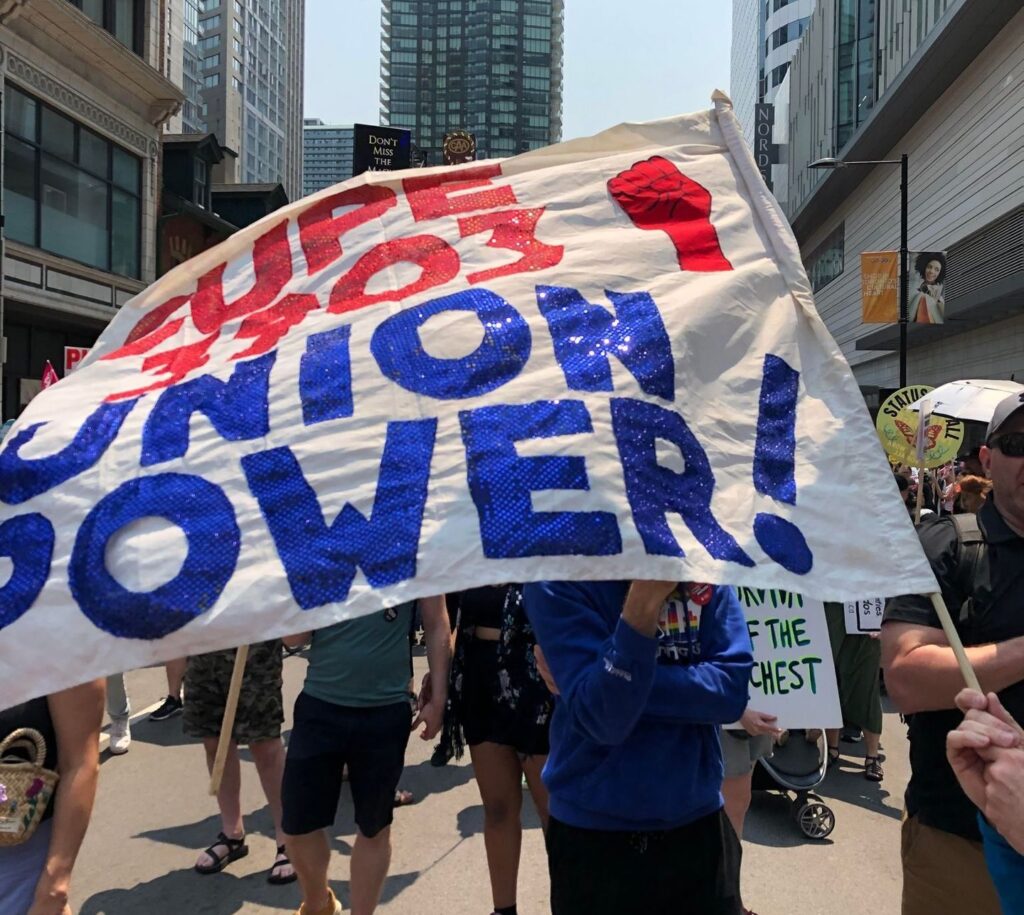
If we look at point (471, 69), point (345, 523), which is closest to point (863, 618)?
point (345, 523)

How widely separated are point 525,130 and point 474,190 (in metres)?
125

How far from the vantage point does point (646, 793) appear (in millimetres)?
1998

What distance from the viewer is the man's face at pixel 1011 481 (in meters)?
2.11

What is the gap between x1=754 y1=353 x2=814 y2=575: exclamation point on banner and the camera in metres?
1.74

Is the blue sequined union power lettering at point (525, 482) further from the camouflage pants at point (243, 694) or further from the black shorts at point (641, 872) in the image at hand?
the camouflage pants at point (243, 694)

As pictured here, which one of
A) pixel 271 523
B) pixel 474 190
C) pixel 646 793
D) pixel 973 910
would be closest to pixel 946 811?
pixel 973 910

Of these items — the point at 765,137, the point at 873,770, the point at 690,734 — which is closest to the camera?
the point at 690,734

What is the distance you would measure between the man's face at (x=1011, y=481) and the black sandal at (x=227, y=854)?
11.9 feet

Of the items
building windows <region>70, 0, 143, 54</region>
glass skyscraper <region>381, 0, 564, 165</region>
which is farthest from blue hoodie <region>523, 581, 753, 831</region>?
glass skyscraper <region>381, 0, 564, 165</region>

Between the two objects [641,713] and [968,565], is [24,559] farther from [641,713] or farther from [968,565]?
[968,565]

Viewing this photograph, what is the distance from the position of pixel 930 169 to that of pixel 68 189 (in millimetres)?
24530

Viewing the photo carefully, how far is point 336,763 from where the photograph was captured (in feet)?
10.7

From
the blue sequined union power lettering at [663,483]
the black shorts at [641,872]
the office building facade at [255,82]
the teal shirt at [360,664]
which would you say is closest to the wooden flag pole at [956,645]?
the blue sequined union power lettering at [663,483]

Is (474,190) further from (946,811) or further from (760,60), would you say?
(760,60)
